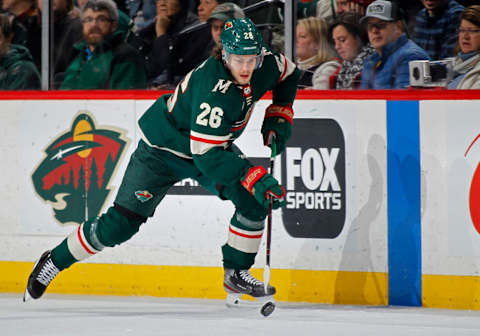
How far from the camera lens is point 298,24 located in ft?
14.7

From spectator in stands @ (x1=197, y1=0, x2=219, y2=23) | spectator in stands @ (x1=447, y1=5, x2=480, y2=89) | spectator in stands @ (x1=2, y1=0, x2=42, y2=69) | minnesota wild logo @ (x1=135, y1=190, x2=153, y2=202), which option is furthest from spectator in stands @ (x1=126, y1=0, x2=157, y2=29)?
spectator in stands @ (x1=447, y1=5, x2=480, y2=89)

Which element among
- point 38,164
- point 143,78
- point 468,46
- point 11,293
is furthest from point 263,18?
point 11,293

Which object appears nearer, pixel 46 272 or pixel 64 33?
pixel 46 272

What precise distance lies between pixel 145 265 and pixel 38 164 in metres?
0.83

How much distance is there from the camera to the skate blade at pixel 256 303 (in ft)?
11.7

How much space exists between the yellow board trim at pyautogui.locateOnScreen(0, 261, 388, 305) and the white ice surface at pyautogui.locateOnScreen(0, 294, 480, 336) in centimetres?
8

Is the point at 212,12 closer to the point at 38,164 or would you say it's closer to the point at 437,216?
the point at 38,164

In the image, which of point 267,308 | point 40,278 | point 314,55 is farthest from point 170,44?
point 267,308

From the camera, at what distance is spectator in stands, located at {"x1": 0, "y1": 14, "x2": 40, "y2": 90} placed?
16.2 feet

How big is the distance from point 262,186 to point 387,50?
1488 millimetres

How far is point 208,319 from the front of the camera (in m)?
Answer: 3.72

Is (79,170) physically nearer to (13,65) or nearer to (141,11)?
(13,65)

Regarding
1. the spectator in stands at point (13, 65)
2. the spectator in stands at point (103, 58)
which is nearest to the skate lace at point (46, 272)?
the spectator in stands at point (103, 58)

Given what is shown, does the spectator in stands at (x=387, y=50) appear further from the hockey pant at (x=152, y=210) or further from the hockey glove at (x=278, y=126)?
the hockey pant at (x=152, y=210)
